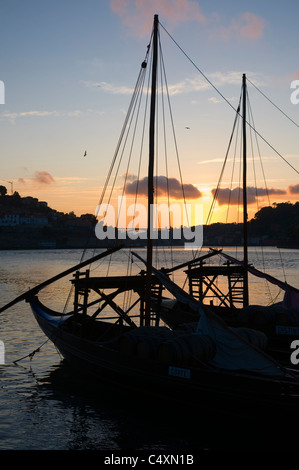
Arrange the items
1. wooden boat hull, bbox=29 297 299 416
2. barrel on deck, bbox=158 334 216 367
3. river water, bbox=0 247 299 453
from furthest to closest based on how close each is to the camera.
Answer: barrel on deck, bbox=158 334 216 367 < river water, bbox=0 247 299 453 < wooden boat hull, bbox=29 297 299 416

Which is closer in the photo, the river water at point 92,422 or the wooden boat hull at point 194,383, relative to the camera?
the wooden boat hull at point 194,383

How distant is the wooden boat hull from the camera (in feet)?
46.5

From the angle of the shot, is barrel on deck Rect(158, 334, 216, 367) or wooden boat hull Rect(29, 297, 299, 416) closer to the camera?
wooden boat hull Rect(29, 297, 299, 416)

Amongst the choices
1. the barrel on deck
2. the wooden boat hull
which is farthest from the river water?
the barrel on deck

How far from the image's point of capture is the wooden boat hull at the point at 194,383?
46.5ft

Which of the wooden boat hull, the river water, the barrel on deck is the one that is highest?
the barrel on deck

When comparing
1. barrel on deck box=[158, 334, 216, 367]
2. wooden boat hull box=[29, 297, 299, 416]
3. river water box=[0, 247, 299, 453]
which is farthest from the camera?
barrel on deck box=[158, 334, 216, 367]

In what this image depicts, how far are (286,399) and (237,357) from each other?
298 cm

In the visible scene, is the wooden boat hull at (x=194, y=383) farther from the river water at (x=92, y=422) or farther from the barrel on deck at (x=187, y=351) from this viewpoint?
the river water at (x=92, y=422)

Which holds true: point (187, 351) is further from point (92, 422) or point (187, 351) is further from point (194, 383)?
point (92, 422)

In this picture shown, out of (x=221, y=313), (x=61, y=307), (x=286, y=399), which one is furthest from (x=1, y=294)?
(x=286, y=399)

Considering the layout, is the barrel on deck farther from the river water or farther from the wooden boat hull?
the river water

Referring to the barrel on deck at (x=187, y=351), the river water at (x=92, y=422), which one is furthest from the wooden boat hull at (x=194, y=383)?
the river water at (x=92, y=422)
